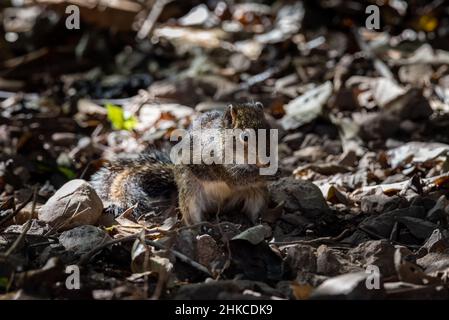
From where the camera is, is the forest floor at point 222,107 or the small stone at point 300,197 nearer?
the forest floor at point 222,107

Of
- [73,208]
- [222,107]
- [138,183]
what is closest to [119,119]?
[222,107]

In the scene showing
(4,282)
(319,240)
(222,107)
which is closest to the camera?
(4,282)

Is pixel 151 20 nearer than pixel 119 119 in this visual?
No

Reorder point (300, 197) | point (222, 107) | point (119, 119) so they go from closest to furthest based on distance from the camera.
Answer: point (300, 197)
point (119, 119)
point (222, 107)

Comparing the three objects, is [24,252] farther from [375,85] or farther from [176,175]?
[375,85]

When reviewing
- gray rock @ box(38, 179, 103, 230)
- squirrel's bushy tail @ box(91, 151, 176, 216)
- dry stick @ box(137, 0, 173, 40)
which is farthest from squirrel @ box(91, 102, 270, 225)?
dry stick @ box(137, 0, 173, 40)

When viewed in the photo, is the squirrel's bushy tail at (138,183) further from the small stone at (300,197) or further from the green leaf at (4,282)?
A: the green leaf at (4,282)

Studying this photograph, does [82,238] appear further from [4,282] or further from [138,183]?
[138,183]

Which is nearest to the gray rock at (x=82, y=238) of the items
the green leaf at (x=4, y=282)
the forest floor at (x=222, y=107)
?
the forest floor at (x=222, y=107)
